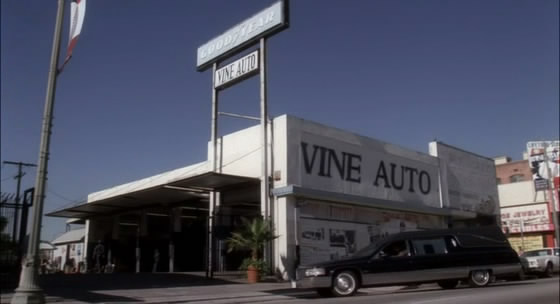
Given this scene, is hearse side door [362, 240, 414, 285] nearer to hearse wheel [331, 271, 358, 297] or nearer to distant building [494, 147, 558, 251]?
hearse wheel [331, 271, 358, 297]

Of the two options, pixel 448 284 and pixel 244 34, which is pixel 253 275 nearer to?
pixel 448 284

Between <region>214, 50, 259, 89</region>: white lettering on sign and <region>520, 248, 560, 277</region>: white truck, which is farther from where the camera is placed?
<region>214, 50, 259, 89</region>: white lettering on sign

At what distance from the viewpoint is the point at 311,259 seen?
917 inches

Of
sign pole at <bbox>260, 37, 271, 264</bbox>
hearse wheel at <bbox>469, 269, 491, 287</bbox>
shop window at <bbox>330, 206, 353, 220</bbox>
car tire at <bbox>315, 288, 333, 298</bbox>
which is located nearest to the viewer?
car tire at <bbox>315, 288, 333, 298</bbox>

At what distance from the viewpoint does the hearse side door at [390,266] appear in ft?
48.2

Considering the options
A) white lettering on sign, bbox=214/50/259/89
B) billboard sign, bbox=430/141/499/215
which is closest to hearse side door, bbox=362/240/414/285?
white lettering on sign, bbox=214/50/259/89

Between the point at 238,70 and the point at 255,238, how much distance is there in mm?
8770

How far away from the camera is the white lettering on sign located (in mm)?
25236

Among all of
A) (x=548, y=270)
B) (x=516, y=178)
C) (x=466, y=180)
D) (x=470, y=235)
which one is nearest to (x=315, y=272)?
(x=470, y=235)

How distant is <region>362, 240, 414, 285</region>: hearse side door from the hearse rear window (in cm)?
31

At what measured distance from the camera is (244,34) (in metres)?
25.9

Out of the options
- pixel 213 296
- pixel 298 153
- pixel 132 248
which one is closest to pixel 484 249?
pixel 213 296

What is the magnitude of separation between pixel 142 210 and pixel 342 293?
64.9ft

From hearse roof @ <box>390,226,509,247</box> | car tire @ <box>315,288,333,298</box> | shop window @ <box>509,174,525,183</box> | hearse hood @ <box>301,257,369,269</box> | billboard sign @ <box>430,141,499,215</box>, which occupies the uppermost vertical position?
shop window @ <box>509,174,525,183</box>
